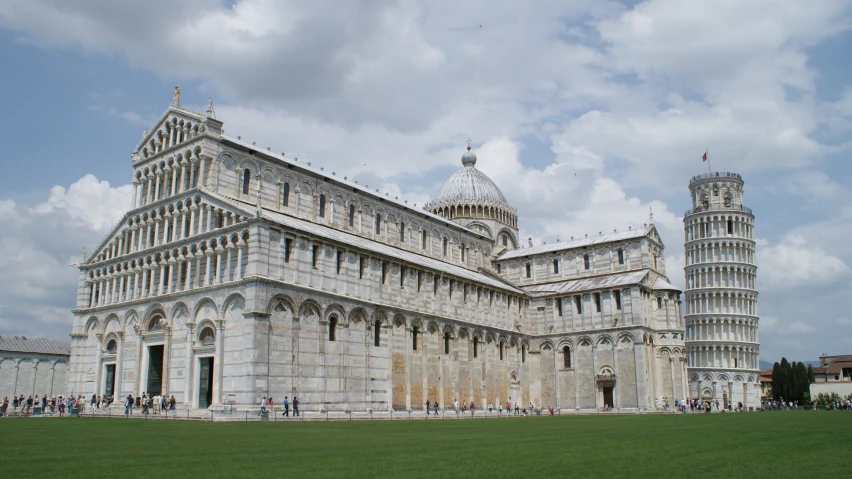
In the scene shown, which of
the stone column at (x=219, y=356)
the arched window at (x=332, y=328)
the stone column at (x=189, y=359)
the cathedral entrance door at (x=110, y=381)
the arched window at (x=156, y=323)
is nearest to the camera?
the stone column at (x=219, y=356)

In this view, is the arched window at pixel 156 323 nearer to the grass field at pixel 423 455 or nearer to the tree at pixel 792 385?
the grass field at pixel 423 455

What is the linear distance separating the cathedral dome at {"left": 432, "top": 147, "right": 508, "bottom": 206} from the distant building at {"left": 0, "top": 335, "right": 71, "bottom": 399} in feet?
139

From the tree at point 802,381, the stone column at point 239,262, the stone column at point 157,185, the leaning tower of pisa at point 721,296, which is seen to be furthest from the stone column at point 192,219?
the tree at point 802,381

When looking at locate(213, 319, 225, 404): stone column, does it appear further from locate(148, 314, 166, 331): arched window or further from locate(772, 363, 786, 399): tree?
locate(772, 363, 786, 399): tree

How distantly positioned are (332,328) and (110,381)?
17.3 metres

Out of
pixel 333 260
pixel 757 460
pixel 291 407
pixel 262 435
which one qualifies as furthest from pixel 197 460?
pixel 333 260

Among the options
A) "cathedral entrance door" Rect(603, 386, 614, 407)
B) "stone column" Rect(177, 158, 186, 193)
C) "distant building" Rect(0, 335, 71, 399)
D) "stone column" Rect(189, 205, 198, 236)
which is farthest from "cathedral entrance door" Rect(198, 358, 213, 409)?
"cathedral entrance door" Rect(603, 386, 614, 407)

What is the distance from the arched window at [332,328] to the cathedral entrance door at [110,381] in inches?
655

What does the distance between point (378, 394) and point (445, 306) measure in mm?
11086

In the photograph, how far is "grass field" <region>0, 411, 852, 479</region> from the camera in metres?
13.0

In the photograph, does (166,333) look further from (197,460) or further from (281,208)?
(197,460)

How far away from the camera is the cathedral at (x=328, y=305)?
135 feet

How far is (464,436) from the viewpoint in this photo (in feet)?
74.5

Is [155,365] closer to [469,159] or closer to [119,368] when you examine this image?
[119,368]
